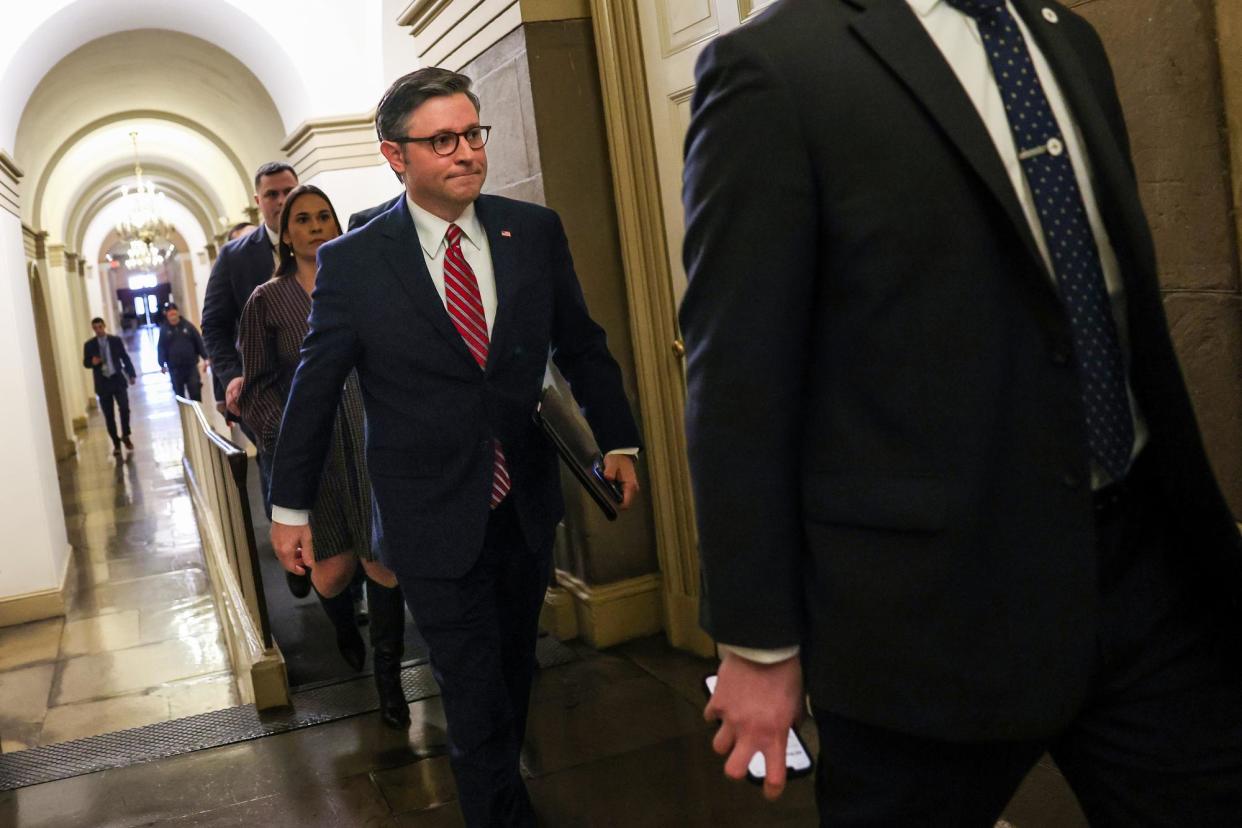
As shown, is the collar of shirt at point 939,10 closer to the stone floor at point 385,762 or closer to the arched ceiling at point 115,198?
the stone floor at point 385,762

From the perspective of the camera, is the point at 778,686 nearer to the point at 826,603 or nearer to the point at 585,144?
the point at 826,603

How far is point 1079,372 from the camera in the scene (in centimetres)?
134

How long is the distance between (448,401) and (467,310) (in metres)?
0.21

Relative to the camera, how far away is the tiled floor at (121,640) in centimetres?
534

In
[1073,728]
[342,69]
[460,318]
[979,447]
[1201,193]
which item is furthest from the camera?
[342,69]

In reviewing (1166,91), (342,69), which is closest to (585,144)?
(1166,91)

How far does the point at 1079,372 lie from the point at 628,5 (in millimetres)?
3517

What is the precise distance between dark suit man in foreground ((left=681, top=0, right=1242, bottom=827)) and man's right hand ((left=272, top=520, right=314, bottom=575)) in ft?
5.77

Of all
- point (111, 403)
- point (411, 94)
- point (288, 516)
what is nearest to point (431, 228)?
point (411, 94)

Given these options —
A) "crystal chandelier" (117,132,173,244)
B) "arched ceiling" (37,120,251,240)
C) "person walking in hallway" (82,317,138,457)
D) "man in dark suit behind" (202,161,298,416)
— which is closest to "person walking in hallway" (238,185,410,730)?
"man in dark suit behind" (202,161,298,416)

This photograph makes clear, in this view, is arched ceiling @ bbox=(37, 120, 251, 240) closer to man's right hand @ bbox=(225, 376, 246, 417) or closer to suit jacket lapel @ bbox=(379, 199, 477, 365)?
man's right hand @ bbox=(225, 376, 246, 417)

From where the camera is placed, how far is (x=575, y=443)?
2.92 metres

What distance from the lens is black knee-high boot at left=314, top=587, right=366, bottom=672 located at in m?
4.86

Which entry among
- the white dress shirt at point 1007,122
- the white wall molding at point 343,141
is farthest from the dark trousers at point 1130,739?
the white wall molding at point 343,141
